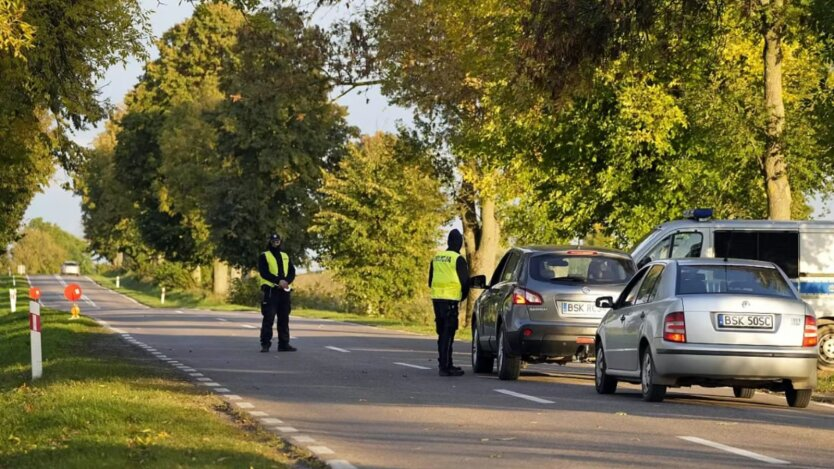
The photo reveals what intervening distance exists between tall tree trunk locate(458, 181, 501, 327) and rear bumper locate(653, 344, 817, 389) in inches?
1187

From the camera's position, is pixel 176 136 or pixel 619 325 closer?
pixel 619 325

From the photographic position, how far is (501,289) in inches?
826

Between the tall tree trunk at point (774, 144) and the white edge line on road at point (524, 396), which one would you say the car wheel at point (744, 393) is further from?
the tall tree trunk at point (774, 144)

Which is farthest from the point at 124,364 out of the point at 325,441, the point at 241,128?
the point at 241,128

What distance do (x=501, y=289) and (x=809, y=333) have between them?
5.60 metres

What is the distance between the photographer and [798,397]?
55.0 feet

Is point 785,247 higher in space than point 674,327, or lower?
higher

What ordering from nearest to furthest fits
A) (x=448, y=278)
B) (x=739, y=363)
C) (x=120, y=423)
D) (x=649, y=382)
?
(x=120, y=423), (x=739, y=363), (x=649, y=382), (x=448, y=278)

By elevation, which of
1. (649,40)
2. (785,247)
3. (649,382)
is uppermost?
(649,40)

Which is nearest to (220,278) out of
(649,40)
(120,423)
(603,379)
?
(649,40)

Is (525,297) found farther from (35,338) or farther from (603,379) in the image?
(35,338)

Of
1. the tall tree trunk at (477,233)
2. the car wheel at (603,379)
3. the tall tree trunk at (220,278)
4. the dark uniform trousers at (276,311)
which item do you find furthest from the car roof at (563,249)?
the tall tree trunk at (220,278)

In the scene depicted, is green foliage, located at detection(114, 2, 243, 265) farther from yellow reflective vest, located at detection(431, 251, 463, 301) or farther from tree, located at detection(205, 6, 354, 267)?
yellow reflective vest, located at detection(431, 251, 463, 301)

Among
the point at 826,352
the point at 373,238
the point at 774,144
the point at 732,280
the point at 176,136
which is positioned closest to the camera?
the point at 732,280
